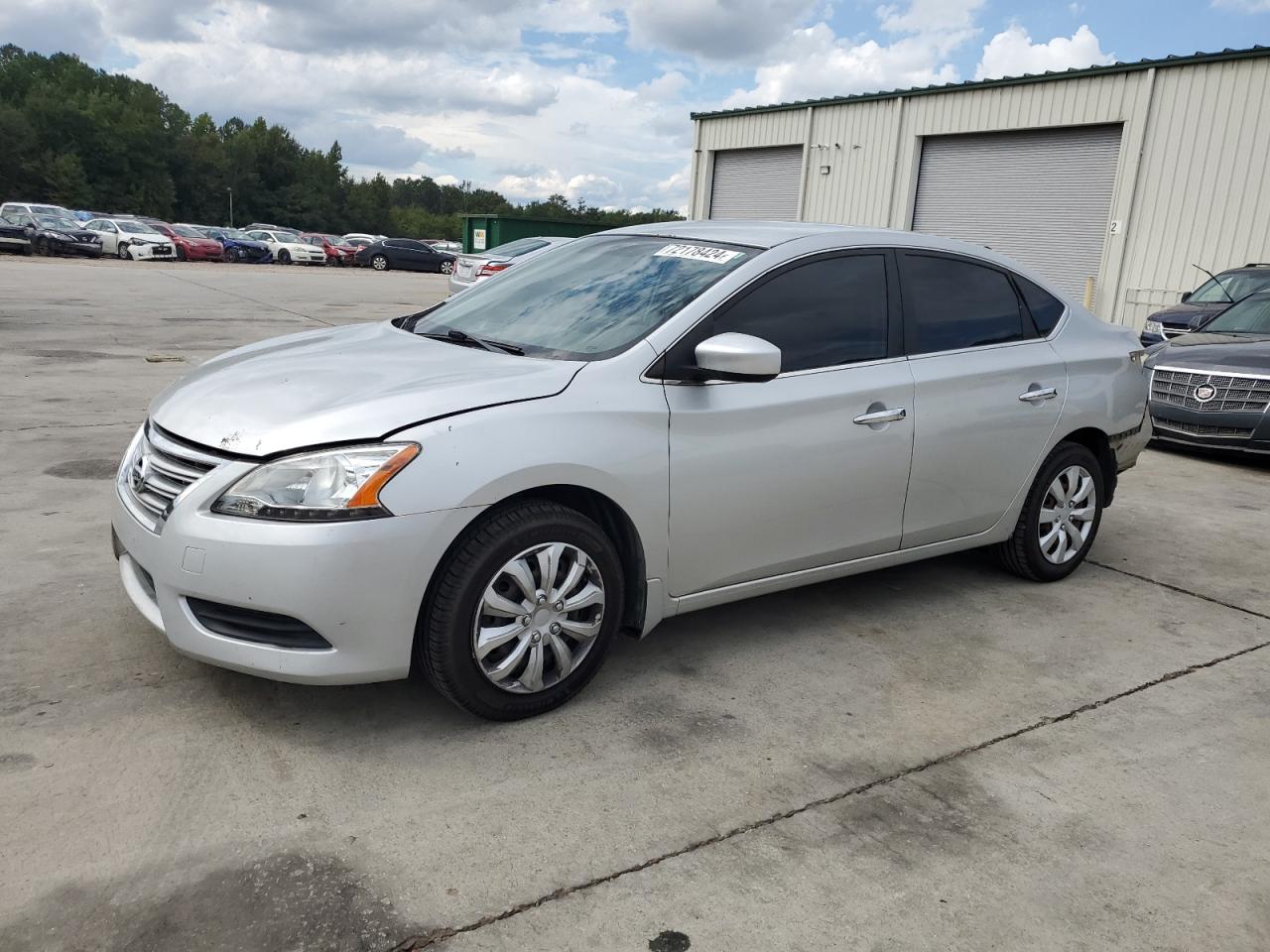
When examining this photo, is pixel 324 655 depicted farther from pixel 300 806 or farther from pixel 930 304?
pixel 930 304

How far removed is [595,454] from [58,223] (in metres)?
36.5

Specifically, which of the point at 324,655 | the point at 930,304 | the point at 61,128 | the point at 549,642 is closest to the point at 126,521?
the point at 324,655

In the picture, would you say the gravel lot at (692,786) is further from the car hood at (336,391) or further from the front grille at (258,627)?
the car hood at (336,391)

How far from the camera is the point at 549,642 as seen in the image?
3.28m

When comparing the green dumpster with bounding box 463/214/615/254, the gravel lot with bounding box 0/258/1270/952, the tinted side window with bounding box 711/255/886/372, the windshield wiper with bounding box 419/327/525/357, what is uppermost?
the green dumpster with bounding box 463/214/615/254

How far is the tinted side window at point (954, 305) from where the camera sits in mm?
4301

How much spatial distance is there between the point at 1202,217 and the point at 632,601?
53.3ft

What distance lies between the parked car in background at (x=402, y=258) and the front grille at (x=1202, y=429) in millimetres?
37864

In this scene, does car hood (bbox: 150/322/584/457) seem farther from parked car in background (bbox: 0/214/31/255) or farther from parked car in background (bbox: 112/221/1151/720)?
parked car in background (bbox: 0/214/31/255)

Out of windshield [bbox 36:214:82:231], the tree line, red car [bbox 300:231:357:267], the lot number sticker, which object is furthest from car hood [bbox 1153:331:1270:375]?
the tree line

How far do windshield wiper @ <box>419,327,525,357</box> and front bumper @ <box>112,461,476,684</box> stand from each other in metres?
0.86

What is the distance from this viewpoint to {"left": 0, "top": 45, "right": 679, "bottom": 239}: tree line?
7944 centimetres

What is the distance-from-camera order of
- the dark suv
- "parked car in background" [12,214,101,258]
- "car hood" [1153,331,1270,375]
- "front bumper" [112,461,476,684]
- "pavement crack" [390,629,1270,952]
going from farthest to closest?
"parked car in background" [12,214,101,258]
the dark suv
"car hood" [1153,331,1270,375]
"front bumper" [112,461,476,684]
"pavement crack" [390,629,1270,952]

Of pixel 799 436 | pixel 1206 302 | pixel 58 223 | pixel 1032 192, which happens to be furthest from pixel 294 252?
pixel 799 436
